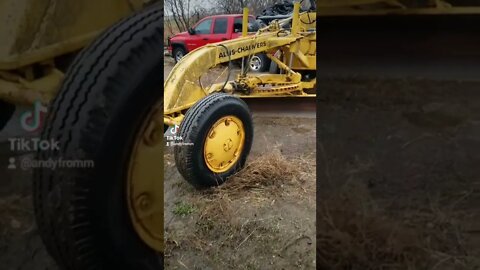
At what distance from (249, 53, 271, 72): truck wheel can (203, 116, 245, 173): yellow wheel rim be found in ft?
0.69

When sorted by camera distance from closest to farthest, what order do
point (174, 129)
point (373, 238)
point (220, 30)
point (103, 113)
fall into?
1. point (103, 113)
2. point (174, 129)
3. point (220, 30)
4. point (373, 238)

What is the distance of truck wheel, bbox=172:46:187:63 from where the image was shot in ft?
5.21

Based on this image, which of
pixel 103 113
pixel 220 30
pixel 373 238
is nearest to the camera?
pixel 103 113

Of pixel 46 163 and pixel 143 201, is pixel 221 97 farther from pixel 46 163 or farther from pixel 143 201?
pixel 46 163

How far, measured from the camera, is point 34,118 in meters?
1.55

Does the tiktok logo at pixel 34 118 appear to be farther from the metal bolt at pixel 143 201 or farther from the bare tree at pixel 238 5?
the bare tree at pixel 238 5

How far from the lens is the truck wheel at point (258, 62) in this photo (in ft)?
5.74

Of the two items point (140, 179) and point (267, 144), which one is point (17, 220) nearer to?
point (140, 179)

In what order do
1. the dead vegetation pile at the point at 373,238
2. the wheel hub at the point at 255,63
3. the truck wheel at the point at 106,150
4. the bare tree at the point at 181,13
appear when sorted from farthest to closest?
1. the dead vegetation pile at the point at 373,238
2. the wheel hub at the point at 255,63
3. the bare tree at the point at 181,13
4. the truck wheel at the point at 106,150

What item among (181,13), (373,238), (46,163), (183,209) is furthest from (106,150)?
(373,238)

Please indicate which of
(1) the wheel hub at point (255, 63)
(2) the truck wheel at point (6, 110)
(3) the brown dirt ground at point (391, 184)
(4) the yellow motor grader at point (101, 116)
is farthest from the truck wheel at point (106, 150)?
(3) the brown dirt ground at point (391, 184)

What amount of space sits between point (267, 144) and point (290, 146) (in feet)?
0.24

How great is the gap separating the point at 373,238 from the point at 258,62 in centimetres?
76

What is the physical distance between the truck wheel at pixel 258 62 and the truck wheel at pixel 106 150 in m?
0.35
